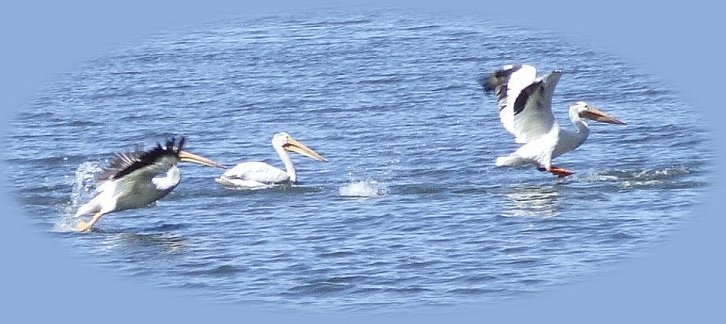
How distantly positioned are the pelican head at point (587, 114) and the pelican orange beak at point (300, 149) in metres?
2.93

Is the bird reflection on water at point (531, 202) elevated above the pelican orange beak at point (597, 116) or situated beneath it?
situated beneath

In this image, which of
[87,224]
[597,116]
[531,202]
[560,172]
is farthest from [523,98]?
[87,224]

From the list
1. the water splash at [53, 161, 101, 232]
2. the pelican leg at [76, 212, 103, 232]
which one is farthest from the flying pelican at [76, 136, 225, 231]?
the water splash at [53, 161, 101, 232]

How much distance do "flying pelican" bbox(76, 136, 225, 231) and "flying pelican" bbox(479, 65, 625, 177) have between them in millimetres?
3323

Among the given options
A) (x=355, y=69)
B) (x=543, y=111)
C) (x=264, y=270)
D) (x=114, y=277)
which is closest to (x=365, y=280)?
(x=264, y=270)

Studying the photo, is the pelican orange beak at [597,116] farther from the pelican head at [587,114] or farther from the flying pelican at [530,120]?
the flying pelican at [530,120]

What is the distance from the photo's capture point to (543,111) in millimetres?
17641

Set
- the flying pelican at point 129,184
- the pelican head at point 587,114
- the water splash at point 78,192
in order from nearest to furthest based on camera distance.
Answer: the flying pelican at point 129,184, the water splash at point 78,192, the pelican head at point 587,114

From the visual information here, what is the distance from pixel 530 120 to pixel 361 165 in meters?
2.10

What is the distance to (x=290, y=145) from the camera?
19.5m

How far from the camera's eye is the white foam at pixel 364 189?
17.2 meters

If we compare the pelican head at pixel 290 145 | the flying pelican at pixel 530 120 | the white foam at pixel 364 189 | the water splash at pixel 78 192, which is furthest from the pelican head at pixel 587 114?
the water splash at pixel 78 192

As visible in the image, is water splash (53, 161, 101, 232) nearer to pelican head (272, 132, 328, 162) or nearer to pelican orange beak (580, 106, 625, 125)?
pelican head (272, 132, 328, 162)

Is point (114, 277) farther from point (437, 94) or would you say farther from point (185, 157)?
point (437, 94)
